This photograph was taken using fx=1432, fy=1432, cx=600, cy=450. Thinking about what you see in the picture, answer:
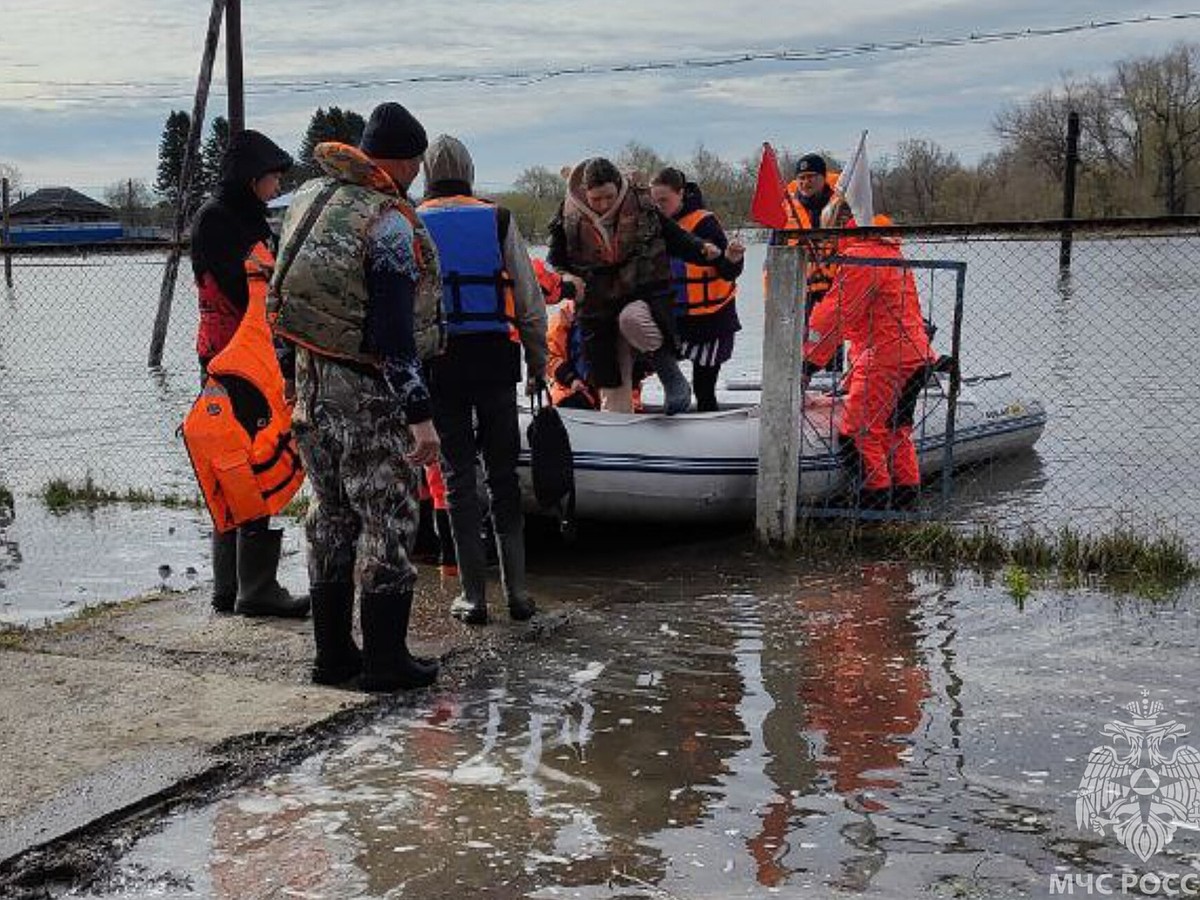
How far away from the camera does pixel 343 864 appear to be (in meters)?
3.69

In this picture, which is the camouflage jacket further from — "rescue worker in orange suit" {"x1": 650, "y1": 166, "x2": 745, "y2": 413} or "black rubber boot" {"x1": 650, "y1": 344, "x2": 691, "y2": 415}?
"rescue worker in orange suit" {"x1": 650, "y1": 166, "x2": 745, "y2": 413}

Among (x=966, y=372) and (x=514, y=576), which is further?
(x=966, y=372)

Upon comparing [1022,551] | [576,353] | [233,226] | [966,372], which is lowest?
[1022,551]

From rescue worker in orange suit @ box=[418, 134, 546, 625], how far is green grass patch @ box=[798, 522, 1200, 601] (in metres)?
2.19

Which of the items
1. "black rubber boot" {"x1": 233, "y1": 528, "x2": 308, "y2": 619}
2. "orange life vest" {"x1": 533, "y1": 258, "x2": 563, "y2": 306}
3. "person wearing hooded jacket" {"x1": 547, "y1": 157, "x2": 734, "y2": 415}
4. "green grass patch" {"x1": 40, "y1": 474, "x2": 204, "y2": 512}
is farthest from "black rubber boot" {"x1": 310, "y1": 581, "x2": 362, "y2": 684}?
"green grass patch" {"x1": 40, "y1": 474, "x2": 204, "y2": 512}

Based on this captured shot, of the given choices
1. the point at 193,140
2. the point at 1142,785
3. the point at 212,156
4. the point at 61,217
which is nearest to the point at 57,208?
the point at 61,217

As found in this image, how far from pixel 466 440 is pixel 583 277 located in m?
1.95

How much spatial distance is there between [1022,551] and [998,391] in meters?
5.66

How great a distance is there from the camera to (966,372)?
58.4ft

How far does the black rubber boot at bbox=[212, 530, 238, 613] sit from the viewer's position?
642cm

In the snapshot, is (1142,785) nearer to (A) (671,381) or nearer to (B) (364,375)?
(B) (364,375)

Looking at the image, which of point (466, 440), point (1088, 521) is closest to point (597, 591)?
point (466, 440)

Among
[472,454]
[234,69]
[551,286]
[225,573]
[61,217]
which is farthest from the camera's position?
[61,217]

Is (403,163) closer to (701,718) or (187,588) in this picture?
(701,718)
